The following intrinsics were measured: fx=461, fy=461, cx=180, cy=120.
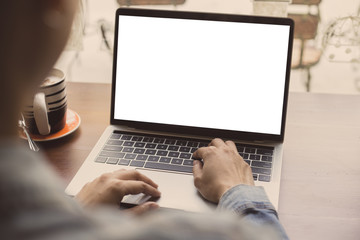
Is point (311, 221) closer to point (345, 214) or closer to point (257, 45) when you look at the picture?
point (345, 214)

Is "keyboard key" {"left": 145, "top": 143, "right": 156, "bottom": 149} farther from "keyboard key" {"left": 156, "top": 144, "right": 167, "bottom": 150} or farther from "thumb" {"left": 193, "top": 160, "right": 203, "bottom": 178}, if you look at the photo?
"thumb" {"left": 193, "top": 160, "right": 203, "bottom": 178}

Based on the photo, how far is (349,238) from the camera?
32.1 inches

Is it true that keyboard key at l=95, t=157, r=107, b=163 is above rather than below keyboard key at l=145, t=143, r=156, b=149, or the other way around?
below

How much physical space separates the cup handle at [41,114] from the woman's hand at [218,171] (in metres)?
0.36

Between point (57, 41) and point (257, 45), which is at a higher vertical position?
point (57, 41)

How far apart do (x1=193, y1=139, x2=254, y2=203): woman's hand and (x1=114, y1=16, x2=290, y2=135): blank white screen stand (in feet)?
0.35

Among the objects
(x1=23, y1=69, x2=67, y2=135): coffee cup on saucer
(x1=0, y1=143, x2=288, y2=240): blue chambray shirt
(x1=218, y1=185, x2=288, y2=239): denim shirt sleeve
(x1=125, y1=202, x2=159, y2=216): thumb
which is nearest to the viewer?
(x1=0, y1=143, x2=288, y2=240): blue chambray shirt

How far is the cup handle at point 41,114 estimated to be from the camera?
103 cm

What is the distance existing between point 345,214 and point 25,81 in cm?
72

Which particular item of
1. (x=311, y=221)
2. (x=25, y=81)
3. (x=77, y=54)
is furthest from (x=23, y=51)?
(x=77, y=54)

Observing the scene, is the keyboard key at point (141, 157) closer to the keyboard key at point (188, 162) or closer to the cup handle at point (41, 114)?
the keyboard key at point (188, 162)

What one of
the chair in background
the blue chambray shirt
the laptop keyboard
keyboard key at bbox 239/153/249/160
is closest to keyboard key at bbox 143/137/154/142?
the laptop keyboard

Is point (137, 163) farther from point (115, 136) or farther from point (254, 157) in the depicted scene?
point (254, 157)

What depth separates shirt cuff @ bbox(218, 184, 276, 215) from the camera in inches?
29.5
